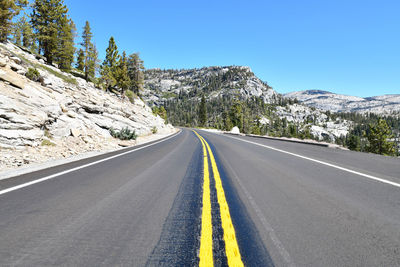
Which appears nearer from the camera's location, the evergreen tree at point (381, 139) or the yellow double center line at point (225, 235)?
the yellow double center line at point (225, 235)

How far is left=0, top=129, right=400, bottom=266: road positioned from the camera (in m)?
2.01

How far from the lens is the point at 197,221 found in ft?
8.96

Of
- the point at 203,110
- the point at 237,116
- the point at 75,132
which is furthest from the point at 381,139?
the point at 203,110

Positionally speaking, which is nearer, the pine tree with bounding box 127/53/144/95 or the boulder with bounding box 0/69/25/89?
the boulder with bounding box 0/69/25/89

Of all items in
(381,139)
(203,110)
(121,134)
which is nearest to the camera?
(121,134)

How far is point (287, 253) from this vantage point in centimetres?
208

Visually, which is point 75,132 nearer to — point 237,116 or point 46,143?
point 46,143

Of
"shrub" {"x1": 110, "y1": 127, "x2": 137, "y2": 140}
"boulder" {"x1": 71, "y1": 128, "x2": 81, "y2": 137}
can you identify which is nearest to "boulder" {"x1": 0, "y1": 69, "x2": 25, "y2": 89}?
"boulder" {"x1": 71, "y1": 128, "x2": 81, "y2": 137}

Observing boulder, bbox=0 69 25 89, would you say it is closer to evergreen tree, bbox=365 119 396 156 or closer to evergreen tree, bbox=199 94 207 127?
evergreen tree, bbox=365 119 396 156

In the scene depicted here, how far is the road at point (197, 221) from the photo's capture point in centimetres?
201

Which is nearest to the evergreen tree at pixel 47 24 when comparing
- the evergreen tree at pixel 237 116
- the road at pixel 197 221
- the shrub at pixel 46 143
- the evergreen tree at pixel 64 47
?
the evergreen tree at pixel 64 47

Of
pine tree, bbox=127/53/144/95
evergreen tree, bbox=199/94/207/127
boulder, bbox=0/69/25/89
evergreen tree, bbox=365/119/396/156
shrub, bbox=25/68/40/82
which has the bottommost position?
evergreen tree, bbox=365/119/396/156

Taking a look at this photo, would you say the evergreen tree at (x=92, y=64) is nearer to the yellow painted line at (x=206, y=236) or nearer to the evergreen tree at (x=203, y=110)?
the yellow painted line at (x=206, y=236)

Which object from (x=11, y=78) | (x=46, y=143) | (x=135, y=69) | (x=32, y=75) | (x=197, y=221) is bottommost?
(x=197, y=221)
